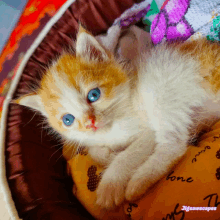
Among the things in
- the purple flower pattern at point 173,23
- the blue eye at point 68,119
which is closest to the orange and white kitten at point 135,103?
the blue eye at point 68,119

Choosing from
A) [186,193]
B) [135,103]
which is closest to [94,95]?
[135,103]

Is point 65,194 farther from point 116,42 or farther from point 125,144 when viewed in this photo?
point 116,42

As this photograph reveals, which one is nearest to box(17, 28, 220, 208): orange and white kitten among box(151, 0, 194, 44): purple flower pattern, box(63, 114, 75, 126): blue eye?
box(63, 114, 75, 126): blue eye

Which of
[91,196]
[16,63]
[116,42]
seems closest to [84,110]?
[91,196]

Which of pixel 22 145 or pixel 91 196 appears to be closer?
pixel 91 196

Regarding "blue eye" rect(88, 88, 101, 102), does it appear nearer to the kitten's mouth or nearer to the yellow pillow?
the kitten's mouth

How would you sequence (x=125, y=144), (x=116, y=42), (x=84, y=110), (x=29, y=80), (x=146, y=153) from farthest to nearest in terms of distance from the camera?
1. (x=116, y=42)
2. (x=29, y=80)
3. (x=125, y=144)
4. (x=146, y=153)
5. (x=84, y=110)
